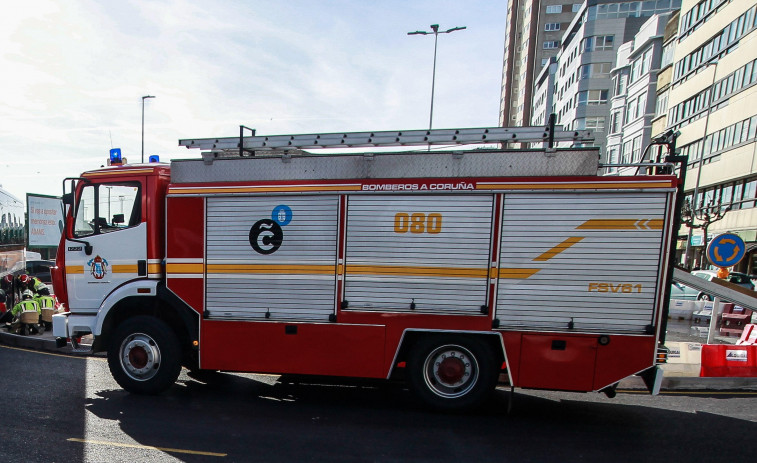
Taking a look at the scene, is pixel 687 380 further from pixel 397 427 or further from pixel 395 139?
pixel 395 139

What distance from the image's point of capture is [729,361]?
6.77 meters

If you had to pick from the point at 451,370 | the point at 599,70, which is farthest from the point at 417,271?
the point at 599,70

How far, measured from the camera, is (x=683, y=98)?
118 ft

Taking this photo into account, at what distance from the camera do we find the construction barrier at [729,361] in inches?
264

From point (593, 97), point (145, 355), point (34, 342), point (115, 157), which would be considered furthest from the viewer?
point (593, 97)

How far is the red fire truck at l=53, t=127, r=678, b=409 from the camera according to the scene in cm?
488

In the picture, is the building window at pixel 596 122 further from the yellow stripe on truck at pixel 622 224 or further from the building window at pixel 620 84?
the yellow stripe on truck at pixel 622 224

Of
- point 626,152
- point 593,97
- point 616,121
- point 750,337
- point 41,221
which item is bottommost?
point 750,337

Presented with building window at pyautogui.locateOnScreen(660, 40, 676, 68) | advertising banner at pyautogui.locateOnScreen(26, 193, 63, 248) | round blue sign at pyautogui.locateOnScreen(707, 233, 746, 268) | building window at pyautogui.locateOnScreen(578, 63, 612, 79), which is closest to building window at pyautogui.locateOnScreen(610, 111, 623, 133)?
building window at pyautogui.locateOnScreen(660, 40, 676, 68)

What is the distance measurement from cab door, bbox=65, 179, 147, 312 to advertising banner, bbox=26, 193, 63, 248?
9906 millimetres

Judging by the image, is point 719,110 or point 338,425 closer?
point 338,425

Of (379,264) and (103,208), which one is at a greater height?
(103,208)

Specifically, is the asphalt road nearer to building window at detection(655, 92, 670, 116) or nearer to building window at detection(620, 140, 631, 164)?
building window at detection(655, 92, 670, 116)

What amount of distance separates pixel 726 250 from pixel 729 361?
8.00 ft
